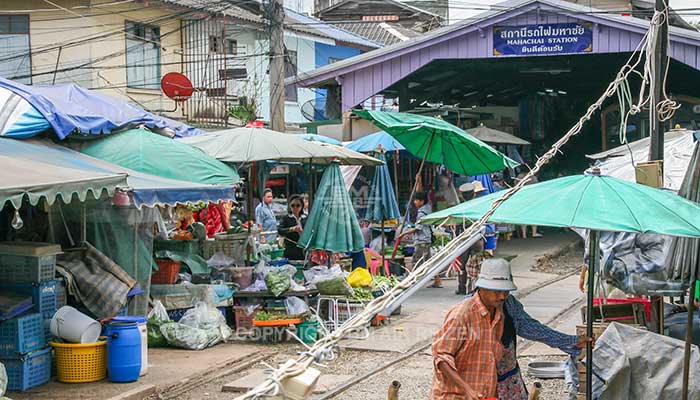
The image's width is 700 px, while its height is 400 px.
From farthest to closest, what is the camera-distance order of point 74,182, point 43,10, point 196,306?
point 43,10
point 196,306
point 74,182

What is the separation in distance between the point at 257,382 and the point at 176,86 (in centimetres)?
1302

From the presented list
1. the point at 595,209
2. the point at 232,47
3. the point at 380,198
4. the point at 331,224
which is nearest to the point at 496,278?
the point at 595,209

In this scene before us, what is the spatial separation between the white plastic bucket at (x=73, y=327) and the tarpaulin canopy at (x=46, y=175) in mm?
1346

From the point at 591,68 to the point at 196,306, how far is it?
16.5 metres

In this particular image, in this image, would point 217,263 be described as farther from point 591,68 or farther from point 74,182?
point 591,68

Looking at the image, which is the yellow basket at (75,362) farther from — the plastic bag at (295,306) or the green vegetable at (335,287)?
the green vegetable at (335,287)

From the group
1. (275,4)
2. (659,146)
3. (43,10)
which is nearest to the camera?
(659,146)

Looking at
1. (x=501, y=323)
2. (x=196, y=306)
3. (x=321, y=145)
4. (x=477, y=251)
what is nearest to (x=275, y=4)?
(x=321, y=145)

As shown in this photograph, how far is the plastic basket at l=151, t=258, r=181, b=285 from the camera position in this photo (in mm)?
12125

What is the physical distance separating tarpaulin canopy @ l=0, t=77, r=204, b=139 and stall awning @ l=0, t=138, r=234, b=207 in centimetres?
29

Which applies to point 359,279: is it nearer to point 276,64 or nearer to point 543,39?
point 276,64

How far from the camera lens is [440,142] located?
1577cm

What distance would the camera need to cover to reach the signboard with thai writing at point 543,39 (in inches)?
736

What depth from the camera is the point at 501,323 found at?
19.2 feet
